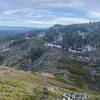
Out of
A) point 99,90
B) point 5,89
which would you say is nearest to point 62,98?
point 5,89

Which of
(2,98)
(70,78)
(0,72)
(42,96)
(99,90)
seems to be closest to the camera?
(2,98)

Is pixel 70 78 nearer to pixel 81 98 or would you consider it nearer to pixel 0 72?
pixel 0 72

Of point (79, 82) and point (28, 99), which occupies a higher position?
point (28, 99)

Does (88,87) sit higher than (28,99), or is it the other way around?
(28,99)

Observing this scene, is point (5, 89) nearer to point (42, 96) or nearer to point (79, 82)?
point (42, 96)

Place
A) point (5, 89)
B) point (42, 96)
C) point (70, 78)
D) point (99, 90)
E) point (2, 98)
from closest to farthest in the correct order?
point (2, 98), point (42, 96), point (5, 89), point (99, 90), point (70, 78)

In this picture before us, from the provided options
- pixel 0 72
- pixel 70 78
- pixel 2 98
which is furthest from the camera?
pixel 70 78

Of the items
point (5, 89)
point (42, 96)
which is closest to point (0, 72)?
point (5, 89)

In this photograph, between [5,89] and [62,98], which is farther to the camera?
[5,89]

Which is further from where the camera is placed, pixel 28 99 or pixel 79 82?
pixel 79 82
